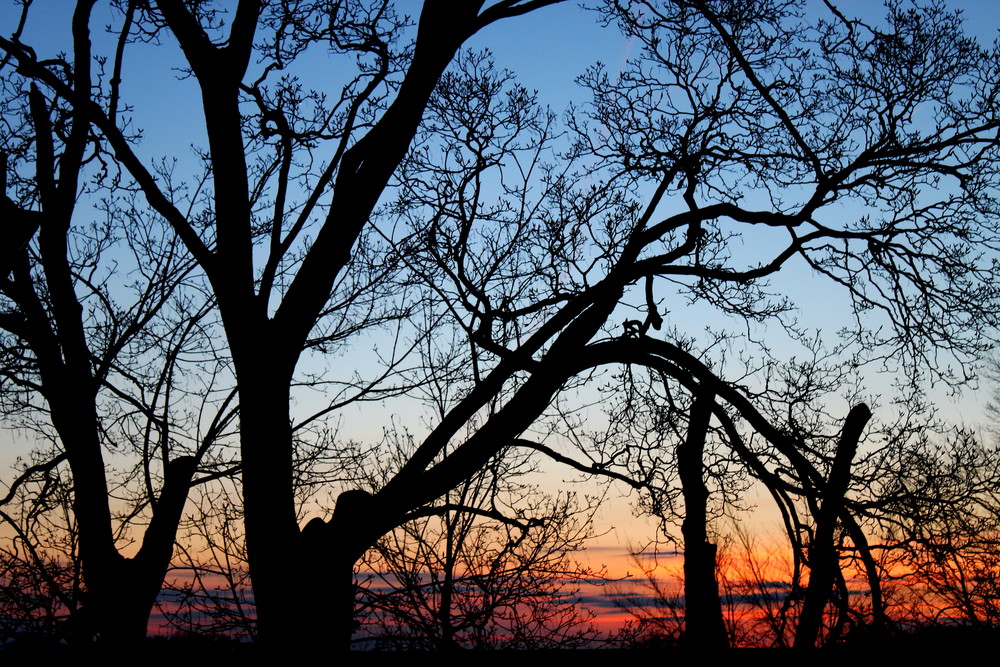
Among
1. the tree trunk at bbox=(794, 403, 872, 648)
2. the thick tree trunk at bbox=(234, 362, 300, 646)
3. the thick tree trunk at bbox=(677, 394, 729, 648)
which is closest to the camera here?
the thick tree trunk at bbox=(234, 362, 300, 646)

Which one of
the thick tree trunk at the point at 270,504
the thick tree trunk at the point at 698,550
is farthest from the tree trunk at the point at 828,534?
the thick tree trunk at the point at 270,504

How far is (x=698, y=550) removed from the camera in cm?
675

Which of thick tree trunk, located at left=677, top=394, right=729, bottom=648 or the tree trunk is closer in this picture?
thick tree trunk, located at left=677, top=394, right=729, bottom=648

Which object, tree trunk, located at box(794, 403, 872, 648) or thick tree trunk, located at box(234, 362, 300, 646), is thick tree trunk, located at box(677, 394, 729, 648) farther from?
thick tree trunk, located at box(234, 362, 300, 646)

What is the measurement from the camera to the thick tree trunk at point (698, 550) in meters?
6.24

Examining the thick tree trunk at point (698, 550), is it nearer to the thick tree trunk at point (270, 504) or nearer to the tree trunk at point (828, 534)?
the tree trunk at point (828, 534)

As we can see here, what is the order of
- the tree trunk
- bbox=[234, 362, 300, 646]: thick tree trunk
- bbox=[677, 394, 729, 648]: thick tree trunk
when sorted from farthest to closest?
the tree trunk → bbox=[677, 394, 729, 648]: thick tree trunk → bbox=[234, 362, 300, 646]: thick tree trunk

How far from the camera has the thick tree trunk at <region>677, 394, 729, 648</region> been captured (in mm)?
6242

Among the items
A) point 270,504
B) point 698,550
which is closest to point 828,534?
point 698,550

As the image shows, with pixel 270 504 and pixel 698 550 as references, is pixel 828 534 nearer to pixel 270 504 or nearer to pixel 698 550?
pixel 698 550

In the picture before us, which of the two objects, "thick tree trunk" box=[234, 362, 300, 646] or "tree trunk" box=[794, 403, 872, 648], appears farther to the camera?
"tree trunk" box=[794, 403, 872, 648]

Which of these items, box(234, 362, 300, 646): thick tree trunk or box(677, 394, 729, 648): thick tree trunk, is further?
box(677, 394, 729, 648): thick tree trunk

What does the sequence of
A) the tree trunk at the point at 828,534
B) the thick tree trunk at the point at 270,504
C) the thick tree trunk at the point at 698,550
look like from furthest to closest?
the tree trunk at the point at 828,534, the thick tree trunk at the point at 698,550, the thick tree trunk at the point at 270,504


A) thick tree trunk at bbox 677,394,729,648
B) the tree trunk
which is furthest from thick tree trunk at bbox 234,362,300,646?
the tree trunk
